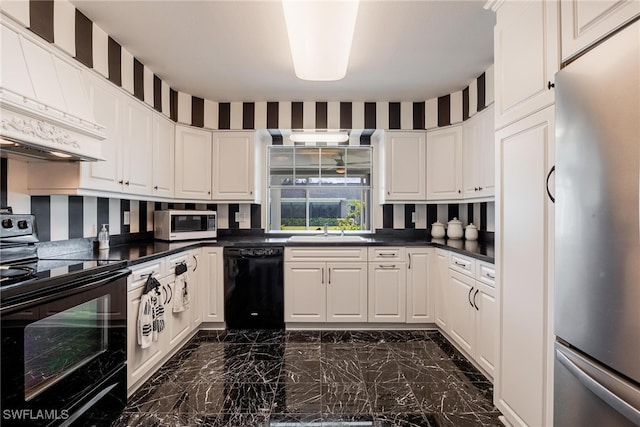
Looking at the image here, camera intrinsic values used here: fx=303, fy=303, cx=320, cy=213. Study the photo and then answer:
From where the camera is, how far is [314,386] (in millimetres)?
2119

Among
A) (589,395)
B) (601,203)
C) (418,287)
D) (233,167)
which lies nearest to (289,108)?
(233,167)

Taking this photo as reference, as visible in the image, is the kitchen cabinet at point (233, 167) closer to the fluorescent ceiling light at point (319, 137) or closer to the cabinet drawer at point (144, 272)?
the fluorescent ceiling light at point (319, 137)

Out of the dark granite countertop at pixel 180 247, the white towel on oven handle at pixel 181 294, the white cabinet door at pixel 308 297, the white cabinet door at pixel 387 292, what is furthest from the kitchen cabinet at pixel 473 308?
the white towel on oven handle at pixel 181 294

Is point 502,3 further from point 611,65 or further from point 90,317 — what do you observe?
point 90,317

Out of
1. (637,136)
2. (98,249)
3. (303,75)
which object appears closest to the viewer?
(637,136)

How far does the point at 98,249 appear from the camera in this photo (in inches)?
93.0

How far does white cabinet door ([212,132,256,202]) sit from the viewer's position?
351 cm

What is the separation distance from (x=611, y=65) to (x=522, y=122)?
22.7 inches

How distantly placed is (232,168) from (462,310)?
2763 mm

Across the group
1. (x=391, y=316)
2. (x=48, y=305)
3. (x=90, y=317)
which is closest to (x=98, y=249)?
(x=90, y=317)

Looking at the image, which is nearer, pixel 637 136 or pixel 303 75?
pixel 637 136

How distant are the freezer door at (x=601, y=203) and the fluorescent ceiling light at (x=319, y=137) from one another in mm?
2621

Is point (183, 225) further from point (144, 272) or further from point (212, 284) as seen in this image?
point (144, 272)

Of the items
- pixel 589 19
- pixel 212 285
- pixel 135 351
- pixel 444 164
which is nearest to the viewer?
pixel 589 19
